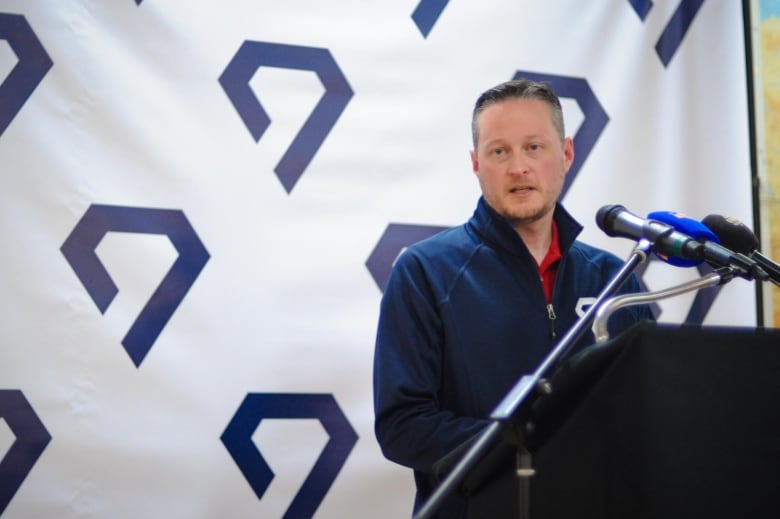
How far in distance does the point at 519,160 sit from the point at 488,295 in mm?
267

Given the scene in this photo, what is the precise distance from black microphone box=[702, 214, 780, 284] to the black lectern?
0.29 m

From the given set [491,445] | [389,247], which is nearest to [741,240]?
[491,445]

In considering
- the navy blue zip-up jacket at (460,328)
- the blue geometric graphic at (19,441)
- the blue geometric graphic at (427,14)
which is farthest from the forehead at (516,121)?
the blue geometric graphic at (19,441)

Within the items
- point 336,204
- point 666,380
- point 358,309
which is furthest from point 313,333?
point 666,380

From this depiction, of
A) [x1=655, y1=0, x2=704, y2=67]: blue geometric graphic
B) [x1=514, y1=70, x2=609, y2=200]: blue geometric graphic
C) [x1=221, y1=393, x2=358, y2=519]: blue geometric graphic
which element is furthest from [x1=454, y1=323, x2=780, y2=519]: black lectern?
[x1=655, y1=0, x2=704, y2=67]: blue geometric graphic

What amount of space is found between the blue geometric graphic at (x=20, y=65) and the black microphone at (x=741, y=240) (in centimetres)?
146

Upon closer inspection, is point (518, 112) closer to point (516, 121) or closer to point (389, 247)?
point (516, 121)

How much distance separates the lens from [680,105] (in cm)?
235

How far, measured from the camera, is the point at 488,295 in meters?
1.50

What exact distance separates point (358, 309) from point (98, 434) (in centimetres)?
65

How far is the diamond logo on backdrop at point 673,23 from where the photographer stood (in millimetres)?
2340

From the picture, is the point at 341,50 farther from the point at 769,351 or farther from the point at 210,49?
the point at 769,351

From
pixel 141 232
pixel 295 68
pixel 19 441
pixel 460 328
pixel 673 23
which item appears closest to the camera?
pixel 460 328

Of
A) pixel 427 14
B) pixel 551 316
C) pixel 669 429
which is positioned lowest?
pixel 669 429
